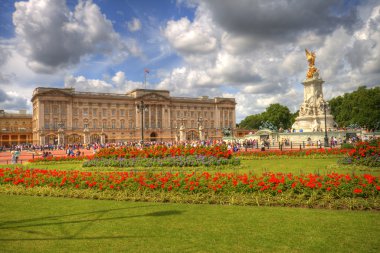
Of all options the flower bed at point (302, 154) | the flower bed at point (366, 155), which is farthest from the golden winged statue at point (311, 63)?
the flower bed at point (366, 155)

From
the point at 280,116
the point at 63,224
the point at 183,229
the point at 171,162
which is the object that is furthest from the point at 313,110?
the point at 280,116

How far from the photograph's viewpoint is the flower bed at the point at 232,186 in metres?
8.60

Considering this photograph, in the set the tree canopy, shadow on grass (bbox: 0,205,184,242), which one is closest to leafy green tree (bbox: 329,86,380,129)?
the tree canopy

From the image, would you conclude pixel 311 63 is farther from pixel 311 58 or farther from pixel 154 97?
pixel 154 97

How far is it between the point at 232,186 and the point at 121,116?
81.1 metres

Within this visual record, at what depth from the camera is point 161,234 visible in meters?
6.39

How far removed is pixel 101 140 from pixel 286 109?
58036mm

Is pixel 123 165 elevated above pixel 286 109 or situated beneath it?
situated beneath

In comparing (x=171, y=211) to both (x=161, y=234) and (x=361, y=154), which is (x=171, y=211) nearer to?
(x=161, y=234)

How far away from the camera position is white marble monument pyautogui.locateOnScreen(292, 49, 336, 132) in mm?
40406

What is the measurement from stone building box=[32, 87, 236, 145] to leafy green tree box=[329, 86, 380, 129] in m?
33.5

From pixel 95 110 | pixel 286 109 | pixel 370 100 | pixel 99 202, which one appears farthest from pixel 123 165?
pixel 286 109

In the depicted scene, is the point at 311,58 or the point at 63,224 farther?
the point at 311,58

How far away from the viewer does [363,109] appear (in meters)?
65.9
